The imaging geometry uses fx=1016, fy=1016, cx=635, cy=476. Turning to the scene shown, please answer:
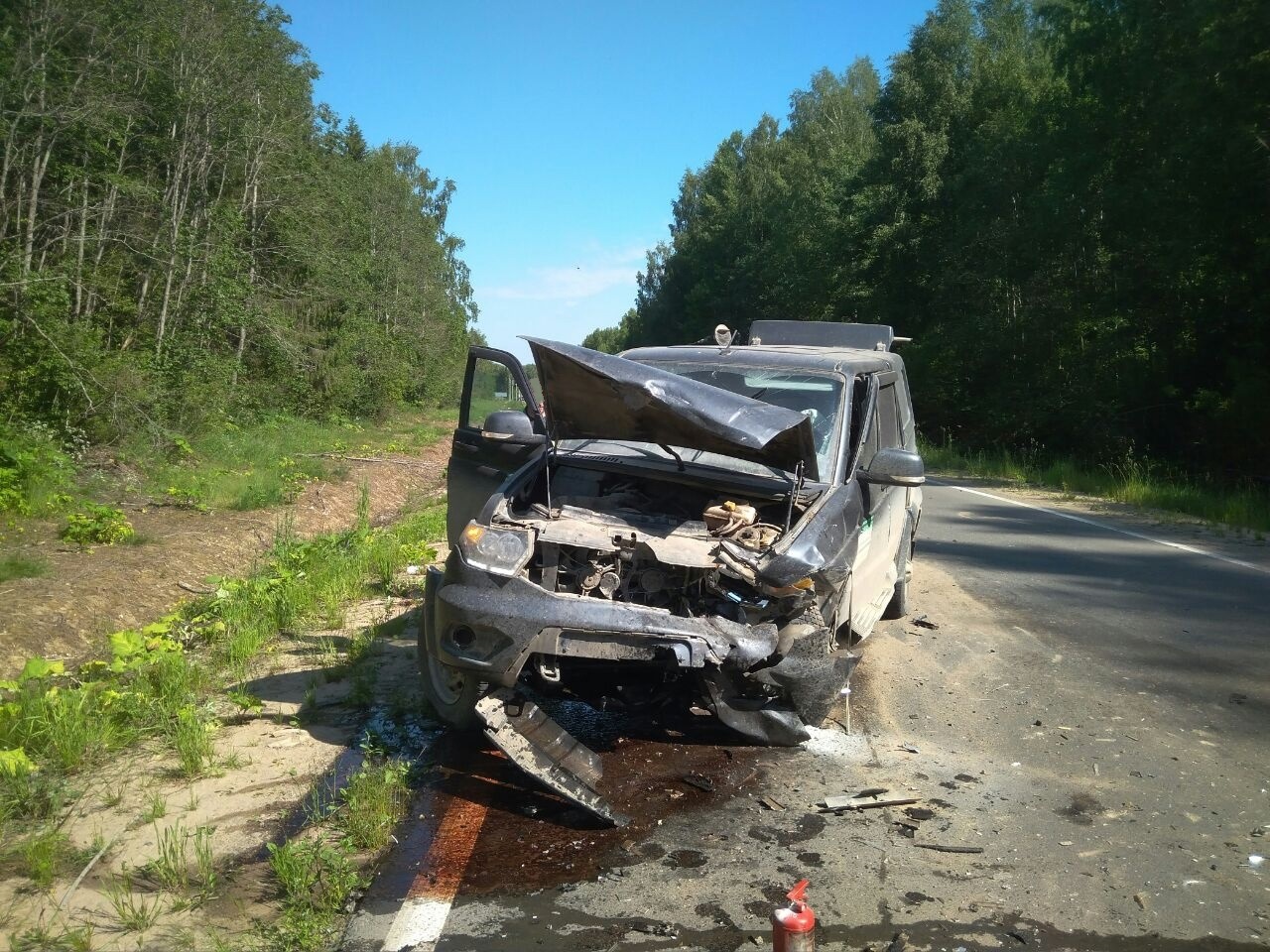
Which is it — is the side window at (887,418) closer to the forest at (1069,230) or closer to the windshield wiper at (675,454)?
the windshield wiper at (675,454)

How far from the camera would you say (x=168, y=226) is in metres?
21.4

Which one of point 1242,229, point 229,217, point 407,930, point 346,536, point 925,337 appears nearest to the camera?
point 407,930

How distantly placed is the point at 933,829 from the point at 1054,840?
48 cm

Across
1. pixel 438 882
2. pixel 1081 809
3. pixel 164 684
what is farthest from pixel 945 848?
pixel 164 684

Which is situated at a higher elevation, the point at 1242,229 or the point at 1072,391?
the point at 1242,229

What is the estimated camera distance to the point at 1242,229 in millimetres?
19469

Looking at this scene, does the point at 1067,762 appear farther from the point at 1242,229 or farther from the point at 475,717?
the point at 1242,229

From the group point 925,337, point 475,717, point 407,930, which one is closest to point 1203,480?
point 925,337

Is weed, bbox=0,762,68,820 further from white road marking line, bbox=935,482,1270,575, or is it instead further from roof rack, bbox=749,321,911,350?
white road marking line, bbox=935,482,1270,575

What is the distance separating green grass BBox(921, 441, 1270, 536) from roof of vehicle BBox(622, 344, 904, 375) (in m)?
9.10

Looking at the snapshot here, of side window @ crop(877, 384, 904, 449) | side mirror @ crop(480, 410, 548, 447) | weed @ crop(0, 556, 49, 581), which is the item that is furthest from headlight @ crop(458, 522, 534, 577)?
weed @ crop(0, 556, 49, 581)

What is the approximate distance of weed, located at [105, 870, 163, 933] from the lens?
137 inches

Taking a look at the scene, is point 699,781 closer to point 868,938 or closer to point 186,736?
point 868,938

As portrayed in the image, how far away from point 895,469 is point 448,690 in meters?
2.76
